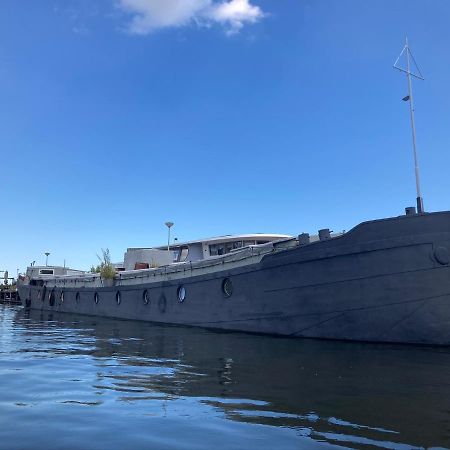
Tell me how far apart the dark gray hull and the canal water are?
1.99 metres

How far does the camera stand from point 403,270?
14.5m

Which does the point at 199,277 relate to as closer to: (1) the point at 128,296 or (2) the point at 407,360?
(1) the point at 128,296

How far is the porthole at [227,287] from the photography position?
19.2 metres

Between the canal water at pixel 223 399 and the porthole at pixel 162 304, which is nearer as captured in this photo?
the canal water at pixel 223 399

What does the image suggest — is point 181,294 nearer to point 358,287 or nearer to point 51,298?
point 358,287

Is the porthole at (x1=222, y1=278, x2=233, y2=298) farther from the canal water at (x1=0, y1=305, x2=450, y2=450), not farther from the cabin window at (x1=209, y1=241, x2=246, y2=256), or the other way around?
the canal water at (x1=0, y1=305, x2=450, y2=450)

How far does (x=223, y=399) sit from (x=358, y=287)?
9.63 m

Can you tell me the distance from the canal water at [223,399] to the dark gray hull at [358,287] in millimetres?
1990

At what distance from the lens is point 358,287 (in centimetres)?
1515

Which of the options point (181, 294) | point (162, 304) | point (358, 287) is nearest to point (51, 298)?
point (162, 304)

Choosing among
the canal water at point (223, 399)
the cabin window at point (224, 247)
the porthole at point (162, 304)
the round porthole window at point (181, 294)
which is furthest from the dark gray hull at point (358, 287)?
the cabin window at point (224, 247)

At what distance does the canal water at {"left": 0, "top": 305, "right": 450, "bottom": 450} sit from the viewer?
4953 millimetres

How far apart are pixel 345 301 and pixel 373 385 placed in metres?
7.61

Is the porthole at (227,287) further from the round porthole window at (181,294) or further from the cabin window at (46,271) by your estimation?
the cabin window at (46,271)
